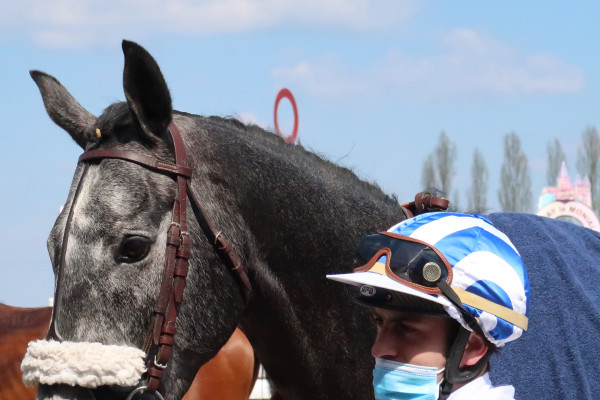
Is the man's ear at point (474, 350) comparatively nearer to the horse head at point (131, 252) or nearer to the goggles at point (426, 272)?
the goggles at point (426, 272)

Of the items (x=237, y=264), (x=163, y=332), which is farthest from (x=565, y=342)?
(x=163, y=332)

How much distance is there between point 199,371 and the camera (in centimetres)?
669

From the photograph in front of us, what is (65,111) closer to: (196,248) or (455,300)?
(196,248)

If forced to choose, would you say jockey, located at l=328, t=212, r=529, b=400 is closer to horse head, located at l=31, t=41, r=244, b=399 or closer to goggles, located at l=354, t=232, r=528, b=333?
goggles, located at l=354, t=232, r=528, b=333

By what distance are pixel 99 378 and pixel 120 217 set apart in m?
0.57

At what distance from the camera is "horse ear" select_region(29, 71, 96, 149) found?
3469 millimetres

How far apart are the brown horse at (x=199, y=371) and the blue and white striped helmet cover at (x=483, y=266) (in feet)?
13.5

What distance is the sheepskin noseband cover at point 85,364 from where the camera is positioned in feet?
9.44

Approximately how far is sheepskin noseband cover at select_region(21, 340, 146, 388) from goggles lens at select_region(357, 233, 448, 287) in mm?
1043

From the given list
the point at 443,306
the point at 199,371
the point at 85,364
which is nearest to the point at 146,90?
the point at 85,364

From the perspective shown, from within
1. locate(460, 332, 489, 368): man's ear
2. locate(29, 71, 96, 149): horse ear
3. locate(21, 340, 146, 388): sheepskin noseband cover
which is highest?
locate(29, 71, 96, 149): horse ear

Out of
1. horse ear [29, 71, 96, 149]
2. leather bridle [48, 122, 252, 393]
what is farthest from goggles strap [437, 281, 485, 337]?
horse ear [29, 71, 96, 149]

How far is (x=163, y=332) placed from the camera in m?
3.05

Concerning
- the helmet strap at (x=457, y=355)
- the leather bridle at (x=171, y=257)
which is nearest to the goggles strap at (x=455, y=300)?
the helmet strap at (x=457, y=355)
